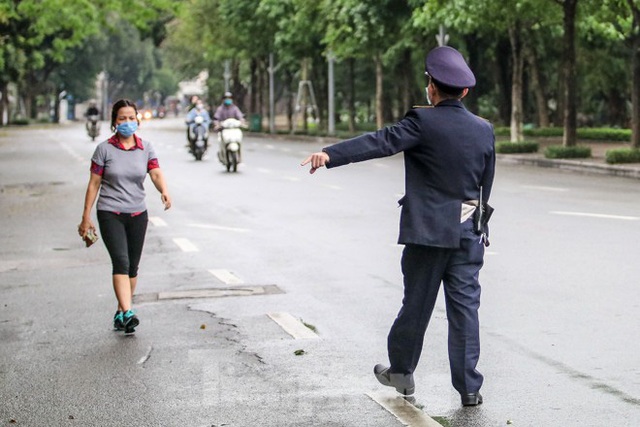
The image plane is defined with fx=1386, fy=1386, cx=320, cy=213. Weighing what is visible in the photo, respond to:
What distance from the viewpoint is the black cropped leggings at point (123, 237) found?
934cm

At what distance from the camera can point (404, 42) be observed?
47.6 meters

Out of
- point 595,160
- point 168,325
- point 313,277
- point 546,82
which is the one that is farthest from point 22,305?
point 546,82

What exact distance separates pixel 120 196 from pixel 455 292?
3451 millimetres

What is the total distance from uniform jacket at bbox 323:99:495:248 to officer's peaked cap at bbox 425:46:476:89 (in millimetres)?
125

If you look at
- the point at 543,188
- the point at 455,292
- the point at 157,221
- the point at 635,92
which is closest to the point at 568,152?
the point at 635,92

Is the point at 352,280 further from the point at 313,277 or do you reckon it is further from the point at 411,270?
the point at 411,270

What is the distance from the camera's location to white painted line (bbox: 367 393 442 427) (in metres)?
6.30

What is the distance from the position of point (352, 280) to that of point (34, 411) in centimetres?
513

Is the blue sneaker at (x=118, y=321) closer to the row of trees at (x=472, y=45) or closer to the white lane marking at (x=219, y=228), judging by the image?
the white lane marking at (x=219, y=228)

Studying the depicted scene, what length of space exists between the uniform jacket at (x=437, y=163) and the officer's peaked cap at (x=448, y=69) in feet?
0.41

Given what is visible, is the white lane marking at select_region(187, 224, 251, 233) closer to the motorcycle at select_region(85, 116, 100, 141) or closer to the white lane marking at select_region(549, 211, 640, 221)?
the white lane marking at select_region(549, 211, 640, 221)

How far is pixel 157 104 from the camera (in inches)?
7264

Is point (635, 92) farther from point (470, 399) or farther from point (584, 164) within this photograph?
point (470, 399)

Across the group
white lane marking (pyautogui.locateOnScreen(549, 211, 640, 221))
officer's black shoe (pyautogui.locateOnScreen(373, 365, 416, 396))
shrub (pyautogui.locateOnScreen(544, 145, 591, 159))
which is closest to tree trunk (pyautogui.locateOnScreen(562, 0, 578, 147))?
shrub (pyautogui.locateOnScreen(544, 145, 591, 159))
